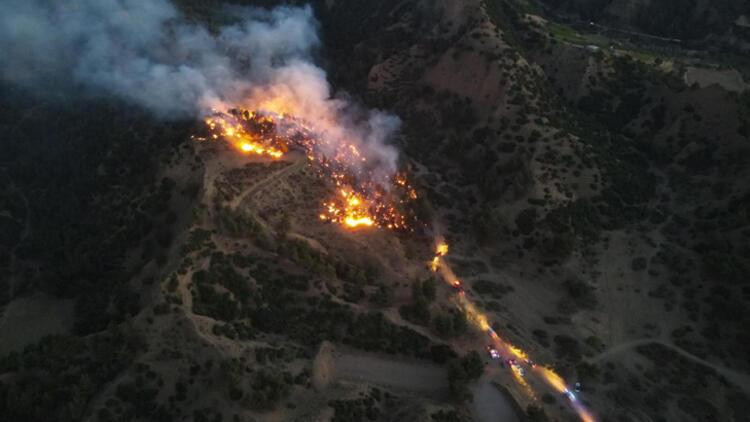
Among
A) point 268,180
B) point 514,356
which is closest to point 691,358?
point 514,356

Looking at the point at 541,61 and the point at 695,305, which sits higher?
the point at 541,61

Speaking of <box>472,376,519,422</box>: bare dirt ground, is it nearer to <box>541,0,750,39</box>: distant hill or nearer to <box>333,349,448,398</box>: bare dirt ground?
<box>333,349,448,398</box>: bare dirt ground

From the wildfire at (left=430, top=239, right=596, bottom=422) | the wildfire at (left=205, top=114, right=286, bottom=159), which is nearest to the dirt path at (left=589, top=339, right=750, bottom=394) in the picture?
the wildfire at (left=430, top=239, right=596, bottom=422)

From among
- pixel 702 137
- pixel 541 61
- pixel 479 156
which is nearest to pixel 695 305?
pixel 702 137

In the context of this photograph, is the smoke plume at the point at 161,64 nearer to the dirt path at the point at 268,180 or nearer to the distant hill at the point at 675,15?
the dirt path at the point at 268,180

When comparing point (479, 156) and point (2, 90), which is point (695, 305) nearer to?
point (479, 156)

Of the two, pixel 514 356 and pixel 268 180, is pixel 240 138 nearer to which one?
pixel 268 180
